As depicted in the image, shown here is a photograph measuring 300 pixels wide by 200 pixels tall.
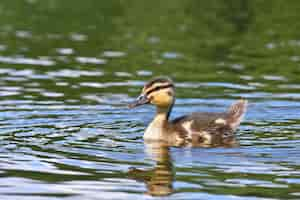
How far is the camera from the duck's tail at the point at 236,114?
14.7 m

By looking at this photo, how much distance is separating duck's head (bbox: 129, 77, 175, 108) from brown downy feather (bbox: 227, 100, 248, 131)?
0.93 metres

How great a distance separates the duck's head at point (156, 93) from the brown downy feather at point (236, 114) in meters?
0.93

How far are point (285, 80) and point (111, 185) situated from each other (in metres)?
8.25

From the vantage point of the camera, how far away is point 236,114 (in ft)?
48.9

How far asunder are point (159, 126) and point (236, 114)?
1278 mm

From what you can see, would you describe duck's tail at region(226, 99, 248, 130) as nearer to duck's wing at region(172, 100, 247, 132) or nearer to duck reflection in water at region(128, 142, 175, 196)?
duck's wing at region(172, 100, 247, 132)

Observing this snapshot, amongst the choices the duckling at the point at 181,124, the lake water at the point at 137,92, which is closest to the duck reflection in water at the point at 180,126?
the duckling at the point at 181,124

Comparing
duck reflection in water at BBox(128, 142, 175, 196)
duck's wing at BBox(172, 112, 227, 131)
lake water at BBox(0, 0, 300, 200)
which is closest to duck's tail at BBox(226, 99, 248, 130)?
duck's wing at BBox(172, 112, 227, 131)

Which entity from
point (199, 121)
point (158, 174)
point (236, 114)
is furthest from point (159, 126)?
point (158, 174)

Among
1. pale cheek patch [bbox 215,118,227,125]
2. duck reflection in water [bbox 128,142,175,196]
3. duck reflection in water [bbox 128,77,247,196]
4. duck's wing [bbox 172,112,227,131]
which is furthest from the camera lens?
pale cheek patch [bbox 215,118,227,125]

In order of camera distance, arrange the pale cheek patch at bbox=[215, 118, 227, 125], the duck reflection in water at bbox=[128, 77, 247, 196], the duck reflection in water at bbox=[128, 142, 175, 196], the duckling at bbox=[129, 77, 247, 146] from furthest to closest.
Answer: the pale cheek patch at bbox=[215, 118, 227, 125]
the duckling at bbox=[129, 77, 247, 146]
the duck reflection in water at bbox=[128, 77, 247, 196]
the duck reflection in water at bbox=[128, 142, 175, 196]

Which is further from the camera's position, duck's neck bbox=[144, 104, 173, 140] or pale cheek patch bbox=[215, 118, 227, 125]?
pale cheek patch bbox=[215, 118, 227, 125]

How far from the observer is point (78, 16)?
87.6 ft

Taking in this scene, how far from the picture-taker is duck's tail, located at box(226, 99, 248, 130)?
Result: 48.1 ft
